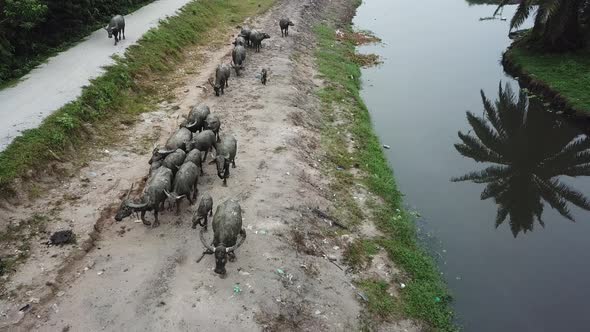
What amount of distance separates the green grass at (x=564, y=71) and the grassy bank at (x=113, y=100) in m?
18.6

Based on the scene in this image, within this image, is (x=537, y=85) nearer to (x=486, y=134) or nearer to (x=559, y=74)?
(x=559, y=74)

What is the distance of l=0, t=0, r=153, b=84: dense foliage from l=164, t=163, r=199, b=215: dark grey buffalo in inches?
384

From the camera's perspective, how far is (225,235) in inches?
422

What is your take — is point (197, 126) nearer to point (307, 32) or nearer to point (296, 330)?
point (296, 330)

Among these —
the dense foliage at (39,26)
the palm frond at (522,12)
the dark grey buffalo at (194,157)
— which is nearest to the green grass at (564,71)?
the palm frond at (522,12)

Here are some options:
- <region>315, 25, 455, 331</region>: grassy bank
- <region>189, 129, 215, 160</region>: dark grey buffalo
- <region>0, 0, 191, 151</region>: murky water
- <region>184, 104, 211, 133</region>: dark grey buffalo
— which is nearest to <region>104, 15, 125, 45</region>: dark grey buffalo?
<region>0, 0, 191, 151</region>: murky water

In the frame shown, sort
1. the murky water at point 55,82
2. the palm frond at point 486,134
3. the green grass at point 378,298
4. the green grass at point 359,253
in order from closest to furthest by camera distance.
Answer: the green grass at point 378,298
the green grass at point 359,253
the murky water at point 55,82
the palm frond at point 486,134

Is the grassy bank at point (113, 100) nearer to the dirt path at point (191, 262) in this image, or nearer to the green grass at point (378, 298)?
the dirt path at point (191, 262)

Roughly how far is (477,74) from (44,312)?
27.0m

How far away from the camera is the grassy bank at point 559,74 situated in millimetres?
22953

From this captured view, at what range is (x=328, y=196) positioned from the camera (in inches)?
582

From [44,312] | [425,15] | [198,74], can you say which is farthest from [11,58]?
[425,15]

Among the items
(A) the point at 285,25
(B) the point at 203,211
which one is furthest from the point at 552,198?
(A) the point at 285,25

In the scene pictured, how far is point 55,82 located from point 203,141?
7.41 m
